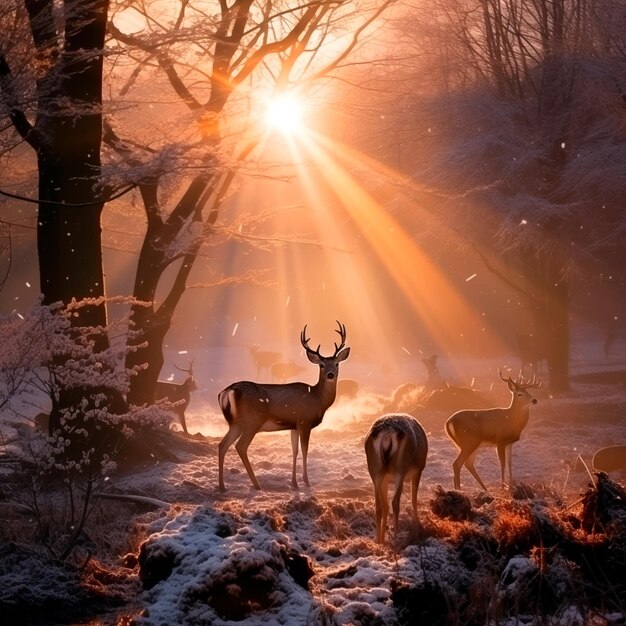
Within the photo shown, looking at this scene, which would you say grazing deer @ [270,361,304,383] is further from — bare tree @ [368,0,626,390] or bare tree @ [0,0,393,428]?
bare tree @ [0,0,393,428]

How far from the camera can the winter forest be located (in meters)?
6.09

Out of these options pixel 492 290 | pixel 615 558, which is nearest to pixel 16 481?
pixel 615 558

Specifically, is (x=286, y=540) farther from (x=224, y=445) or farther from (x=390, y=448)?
(x=224, y=445)

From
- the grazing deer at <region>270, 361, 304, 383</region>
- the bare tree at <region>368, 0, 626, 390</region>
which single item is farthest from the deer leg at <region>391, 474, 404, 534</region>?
the grazing deer at <region>270, 361, 304, 383</region>

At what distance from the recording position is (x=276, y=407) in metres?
11.2

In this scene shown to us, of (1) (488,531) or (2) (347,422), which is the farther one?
(2) (347,422)

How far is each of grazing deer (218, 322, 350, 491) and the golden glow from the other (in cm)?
537

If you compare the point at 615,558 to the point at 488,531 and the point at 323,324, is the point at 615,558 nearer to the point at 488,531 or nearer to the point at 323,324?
the point at 488,531

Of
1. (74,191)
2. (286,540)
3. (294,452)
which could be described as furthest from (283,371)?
(286,540)

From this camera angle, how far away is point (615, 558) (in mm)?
6246

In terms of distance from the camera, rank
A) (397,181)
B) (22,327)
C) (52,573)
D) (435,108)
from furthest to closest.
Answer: (435,108)
(397,181)
(22,327)
(52,573)

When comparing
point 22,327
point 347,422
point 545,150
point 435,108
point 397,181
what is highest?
point 435,108

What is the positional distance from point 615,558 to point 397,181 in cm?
1033

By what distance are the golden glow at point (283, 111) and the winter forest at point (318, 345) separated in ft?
0.19
